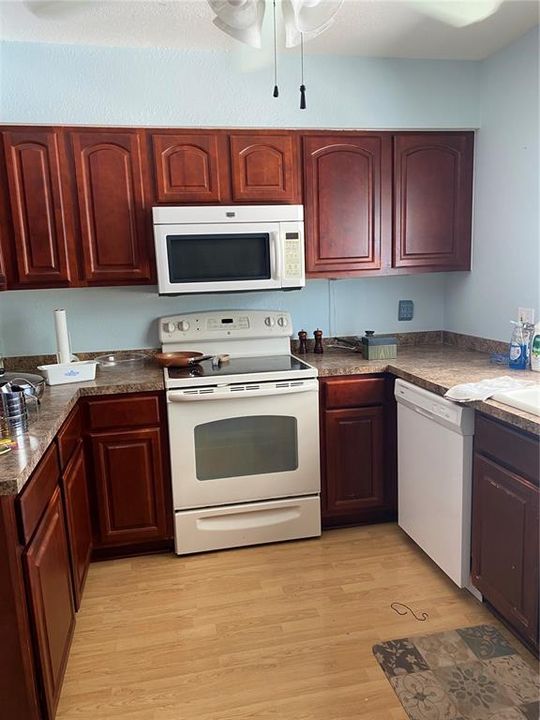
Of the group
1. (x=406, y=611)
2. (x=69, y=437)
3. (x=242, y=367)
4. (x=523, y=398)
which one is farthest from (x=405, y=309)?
(x=69, y=437)

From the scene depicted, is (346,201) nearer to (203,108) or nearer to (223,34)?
(203,108)

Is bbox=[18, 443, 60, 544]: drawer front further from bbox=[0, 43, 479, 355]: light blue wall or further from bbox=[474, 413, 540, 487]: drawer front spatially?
bbox=[474, 413, 540, 487]: drawer front

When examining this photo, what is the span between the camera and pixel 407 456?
252 centimetres

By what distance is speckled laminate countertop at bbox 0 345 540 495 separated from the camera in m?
1.53

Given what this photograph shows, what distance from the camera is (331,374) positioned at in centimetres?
Result: 263

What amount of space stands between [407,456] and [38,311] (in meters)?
2.11

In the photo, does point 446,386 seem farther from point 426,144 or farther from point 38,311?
point 38,311

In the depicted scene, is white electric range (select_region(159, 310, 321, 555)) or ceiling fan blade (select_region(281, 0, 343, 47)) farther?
white electric range (select_region(159, 310, 321, 555))

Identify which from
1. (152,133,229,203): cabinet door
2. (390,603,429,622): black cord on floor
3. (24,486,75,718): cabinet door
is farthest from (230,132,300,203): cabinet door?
(390,603,429,622): black cord on floor

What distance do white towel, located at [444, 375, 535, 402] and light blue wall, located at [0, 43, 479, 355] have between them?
1.19 metres

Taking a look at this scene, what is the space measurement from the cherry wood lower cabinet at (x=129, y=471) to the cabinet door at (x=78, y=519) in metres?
0.08

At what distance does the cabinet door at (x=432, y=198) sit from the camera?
2.86 meters

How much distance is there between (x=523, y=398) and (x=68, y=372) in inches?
78.0

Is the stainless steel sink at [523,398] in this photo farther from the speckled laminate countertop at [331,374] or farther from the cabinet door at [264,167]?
the cabinet door at [264,167]
